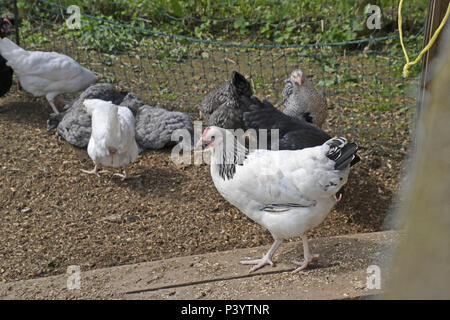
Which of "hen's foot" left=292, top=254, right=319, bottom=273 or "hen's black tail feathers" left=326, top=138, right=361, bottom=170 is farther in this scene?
"hen's foot" left=292, top=254, right=319, bottom=273

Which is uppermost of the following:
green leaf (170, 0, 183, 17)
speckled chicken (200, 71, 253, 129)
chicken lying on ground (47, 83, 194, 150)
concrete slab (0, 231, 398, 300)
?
green leaf (170, 0, 183, 17)

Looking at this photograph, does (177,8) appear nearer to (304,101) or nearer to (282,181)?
(304,101)

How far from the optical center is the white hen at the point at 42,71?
549 centimetres

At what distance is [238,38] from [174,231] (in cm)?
409

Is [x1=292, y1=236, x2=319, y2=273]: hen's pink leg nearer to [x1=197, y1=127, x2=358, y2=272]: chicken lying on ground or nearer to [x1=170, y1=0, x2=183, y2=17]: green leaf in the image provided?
[x1=197, y1=127, x2=358, y2=272]: chicken lying on ground

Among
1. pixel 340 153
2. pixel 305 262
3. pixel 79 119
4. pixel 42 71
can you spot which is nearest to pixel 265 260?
pixel 305 262

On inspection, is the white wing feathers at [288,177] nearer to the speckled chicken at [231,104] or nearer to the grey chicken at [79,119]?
the speckled chicken at [231,104]

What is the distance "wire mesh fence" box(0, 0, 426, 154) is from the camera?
564 centimetres

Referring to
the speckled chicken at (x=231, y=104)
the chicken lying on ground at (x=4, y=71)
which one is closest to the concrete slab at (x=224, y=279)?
the speckled chicken at (x=231, y=104)

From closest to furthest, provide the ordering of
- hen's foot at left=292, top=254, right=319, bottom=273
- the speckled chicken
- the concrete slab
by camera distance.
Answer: the concrete slab
hen's foot at left=292, top=254, right=319, bottom=273
the speckled chicken

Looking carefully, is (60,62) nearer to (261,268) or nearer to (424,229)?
(261,268)

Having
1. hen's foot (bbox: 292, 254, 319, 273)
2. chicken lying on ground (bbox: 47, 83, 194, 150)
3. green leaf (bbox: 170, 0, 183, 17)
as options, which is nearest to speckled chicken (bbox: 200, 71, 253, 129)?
chicken lying on ground (bbox: 47, 83, 194, 150)

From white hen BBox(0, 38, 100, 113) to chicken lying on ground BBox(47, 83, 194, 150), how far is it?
0.32m
